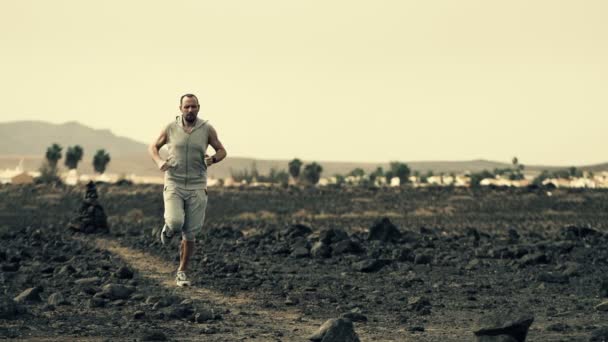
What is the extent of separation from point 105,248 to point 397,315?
37.8 feet

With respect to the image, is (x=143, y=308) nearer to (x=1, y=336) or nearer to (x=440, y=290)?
(x=1, y=336)

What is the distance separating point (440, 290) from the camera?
12172 mm

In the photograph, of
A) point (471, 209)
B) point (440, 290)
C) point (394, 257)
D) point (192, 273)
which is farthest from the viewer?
point (471, 209)

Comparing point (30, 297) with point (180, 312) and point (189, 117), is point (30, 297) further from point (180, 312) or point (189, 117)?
point (189, 117)

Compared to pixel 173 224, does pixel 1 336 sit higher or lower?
lower

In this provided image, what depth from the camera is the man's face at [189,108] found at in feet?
35.3

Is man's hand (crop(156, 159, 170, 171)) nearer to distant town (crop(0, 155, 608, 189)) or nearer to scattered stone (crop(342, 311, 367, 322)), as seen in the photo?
scattered stone (crop(342, 311, 367, 322))

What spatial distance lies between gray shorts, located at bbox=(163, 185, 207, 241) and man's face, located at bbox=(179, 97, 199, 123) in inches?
35.1

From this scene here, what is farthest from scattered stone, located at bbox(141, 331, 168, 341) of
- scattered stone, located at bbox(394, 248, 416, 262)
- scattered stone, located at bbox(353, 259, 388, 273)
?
scattered stone, located at bbox(394, 248, 416, 262)

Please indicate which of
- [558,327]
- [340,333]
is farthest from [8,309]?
[558,327]

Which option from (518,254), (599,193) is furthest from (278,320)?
(599,193)

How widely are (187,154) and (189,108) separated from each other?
545mm

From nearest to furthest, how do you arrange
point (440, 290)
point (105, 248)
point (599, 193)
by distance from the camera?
point (440, 290)
point (105, 248)
point (599, 193)

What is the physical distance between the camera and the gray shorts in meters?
11.1
